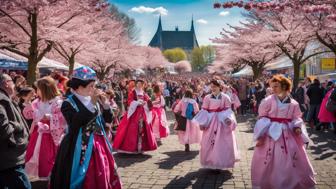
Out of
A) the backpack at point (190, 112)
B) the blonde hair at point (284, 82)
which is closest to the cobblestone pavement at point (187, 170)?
the backpack at point (190, 112)

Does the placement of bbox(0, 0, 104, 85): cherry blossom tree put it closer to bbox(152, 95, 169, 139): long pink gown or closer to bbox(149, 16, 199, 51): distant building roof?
bbox(152, 95, 169, 139): long pink gown

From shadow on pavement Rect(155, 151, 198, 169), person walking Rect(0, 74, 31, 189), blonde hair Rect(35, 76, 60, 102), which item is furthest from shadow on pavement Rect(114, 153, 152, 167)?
person walking Rect(0, 74, 31, 189)

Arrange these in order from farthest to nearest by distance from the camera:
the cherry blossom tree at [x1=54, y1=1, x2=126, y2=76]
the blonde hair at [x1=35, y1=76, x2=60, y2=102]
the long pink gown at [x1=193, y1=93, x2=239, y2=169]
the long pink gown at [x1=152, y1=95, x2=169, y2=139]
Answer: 1. the cherry blossom tree at [x1=54, y1=1, x2=126, y2=76]
2. the long pink gown at [x1=152, y1=95, x2=169, y2=139]
3. the long pink gown at [x1=193, y1=93, x2=239, y2=169]
4. the blonde hair at [x1=35, y1=76, x2=60, y2=102]

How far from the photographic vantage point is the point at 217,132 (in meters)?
7.24

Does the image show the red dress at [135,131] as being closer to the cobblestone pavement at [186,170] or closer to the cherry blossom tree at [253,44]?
the cobblestone pavement at [186,170]

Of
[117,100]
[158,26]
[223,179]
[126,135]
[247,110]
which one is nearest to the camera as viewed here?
[223,179]

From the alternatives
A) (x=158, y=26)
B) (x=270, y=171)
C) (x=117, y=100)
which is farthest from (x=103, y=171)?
(x=158, y=26)

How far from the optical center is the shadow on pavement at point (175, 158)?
26.3 ft

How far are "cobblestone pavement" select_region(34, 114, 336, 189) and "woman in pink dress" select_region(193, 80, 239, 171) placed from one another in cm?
27

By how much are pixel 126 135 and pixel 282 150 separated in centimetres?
431

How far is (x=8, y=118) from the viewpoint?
13.0 feet

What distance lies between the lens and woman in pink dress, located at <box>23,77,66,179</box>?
20.0 feet

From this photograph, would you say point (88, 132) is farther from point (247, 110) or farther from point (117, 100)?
point (247, 110)

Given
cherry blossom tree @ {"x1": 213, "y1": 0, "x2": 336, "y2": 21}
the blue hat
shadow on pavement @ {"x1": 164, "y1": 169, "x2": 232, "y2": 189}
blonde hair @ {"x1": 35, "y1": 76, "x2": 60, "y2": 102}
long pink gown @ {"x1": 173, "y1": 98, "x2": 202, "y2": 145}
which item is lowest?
shadow on pavement @ {"x1": 164, "y1": 169, "x2": 232, "y2": 189}
